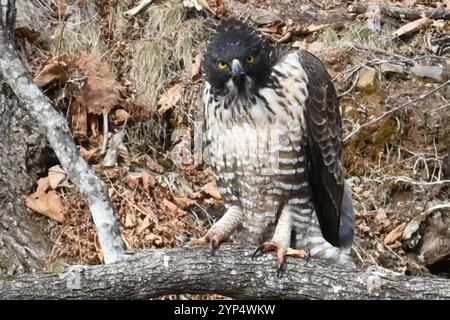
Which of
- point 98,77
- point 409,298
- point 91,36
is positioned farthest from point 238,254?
point 91,36

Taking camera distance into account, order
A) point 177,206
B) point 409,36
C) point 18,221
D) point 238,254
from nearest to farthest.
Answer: point 238,254 → point 18,221 → point 177,206 → point 409,36

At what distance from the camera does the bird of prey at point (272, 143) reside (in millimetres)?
5289

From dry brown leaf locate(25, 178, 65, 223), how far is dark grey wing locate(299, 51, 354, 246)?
7.91 feet

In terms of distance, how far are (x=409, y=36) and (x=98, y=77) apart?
125 inches

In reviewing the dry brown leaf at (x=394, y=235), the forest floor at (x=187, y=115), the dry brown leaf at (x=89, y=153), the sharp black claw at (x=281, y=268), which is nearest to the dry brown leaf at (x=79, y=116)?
the forest floor at (x=187, y=115)

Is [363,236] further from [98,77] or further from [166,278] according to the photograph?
[166,278]

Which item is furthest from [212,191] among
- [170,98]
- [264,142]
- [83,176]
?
[83,176]

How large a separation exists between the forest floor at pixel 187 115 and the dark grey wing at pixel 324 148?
1.64 m

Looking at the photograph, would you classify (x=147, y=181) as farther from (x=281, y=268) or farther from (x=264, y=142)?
(x=281, y=268)

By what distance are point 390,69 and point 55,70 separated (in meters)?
3.12

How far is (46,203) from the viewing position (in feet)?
23.7

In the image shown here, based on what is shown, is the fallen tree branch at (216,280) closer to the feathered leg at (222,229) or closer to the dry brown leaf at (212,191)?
the feathered leg at (222,229)

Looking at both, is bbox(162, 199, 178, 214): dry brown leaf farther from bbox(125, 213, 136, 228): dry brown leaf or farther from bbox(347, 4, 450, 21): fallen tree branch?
bbox(347, 4, 450, 21): fallen tree branch

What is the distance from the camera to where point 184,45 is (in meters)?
8.59
